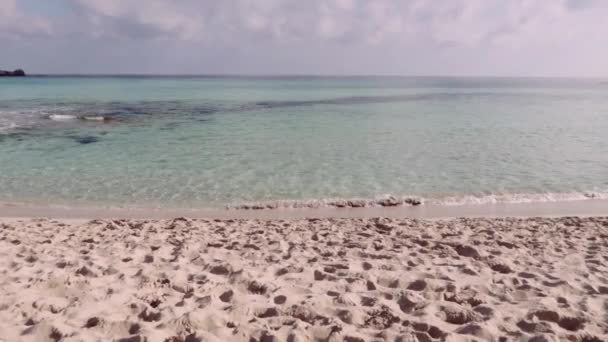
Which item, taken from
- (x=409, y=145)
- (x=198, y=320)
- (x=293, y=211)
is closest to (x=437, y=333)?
(x=198, y=320)

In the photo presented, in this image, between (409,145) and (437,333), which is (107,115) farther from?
(437,333)

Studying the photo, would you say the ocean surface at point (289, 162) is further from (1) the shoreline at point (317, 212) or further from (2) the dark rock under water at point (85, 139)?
(1) the shoreline at point (317, 212)

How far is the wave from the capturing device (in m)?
10.6

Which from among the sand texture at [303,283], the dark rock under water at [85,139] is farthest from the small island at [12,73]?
the sand texture at [303,283]

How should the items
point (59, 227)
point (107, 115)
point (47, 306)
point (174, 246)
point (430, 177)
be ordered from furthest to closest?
point (107, 115) < point (430, 177) < point (59, 227) < point (174, 246) < point (47, 306)

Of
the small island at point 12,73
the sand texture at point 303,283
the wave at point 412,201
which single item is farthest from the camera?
the small island at point 12,73

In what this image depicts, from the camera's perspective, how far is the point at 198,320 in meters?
4.48

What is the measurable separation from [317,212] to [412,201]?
2.53 m

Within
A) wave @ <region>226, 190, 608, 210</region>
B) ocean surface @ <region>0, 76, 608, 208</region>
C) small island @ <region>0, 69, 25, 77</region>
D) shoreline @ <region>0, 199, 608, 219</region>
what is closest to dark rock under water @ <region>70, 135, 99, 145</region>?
ocean surface @ <region>0, 76, 608, 208</region>

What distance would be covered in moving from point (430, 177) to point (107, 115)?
79.0ft

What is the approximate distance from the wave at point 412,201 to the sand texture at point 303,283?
2136 mm

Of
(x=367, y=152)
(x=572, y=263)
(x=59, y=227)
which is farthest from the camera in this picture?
(x=367, y=152)

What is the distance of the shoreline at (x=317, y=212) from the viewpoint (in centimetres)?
993

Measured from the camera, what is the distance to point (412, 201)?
10883mm
